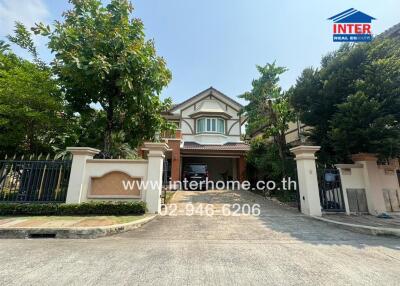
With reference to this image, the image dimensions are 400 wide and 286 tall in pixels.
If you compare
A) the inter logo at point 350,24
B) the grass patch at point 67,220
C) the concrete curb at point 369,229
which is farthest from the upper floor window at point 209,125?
the concrete curb at point 369,229

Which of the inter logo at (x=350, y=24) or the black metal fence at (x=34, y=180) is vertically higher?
the inter logo at (x=350, y=24)

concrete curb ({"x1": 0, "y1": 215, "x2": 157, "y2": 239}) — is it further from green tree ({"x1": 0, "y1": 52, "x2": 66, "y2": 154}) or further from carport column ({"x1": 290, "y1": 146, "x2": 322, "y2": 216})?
carport column ({"x1": 290, "y1": 146, "x2": 322, "y2": 216})

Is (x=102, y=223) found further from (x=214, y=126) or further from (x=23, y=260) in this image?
(x=214, y=126)

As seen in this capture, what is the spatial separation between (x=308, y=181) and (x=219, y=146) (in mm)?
10661

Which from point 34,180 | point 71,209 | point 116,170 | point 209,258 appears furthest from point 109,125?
point 209,258

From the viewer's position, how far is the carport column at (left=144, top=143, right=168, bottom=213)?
7355 millimetres

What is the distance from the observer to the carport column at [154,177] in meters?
7.36

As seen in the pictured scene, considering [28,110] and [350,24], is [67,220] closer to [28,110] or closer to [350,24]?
[28,110]

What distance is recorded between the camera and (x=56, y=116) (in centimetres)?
877

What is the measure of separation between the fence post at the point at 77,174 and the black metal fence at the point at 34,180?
380mm

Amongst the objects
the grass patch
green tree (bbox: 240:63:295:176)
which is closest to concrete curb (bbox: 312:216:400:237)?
green tree (bbox: 240:63:295:176)

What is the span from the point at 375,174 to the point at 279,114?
5161 mm

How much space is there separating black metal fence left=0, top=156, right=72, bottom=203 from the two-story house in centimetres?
958

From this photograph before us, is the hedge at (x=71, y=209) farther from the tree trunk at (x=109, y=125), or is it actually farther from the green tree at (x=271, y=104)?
the green tree at (x=271, y=104)
